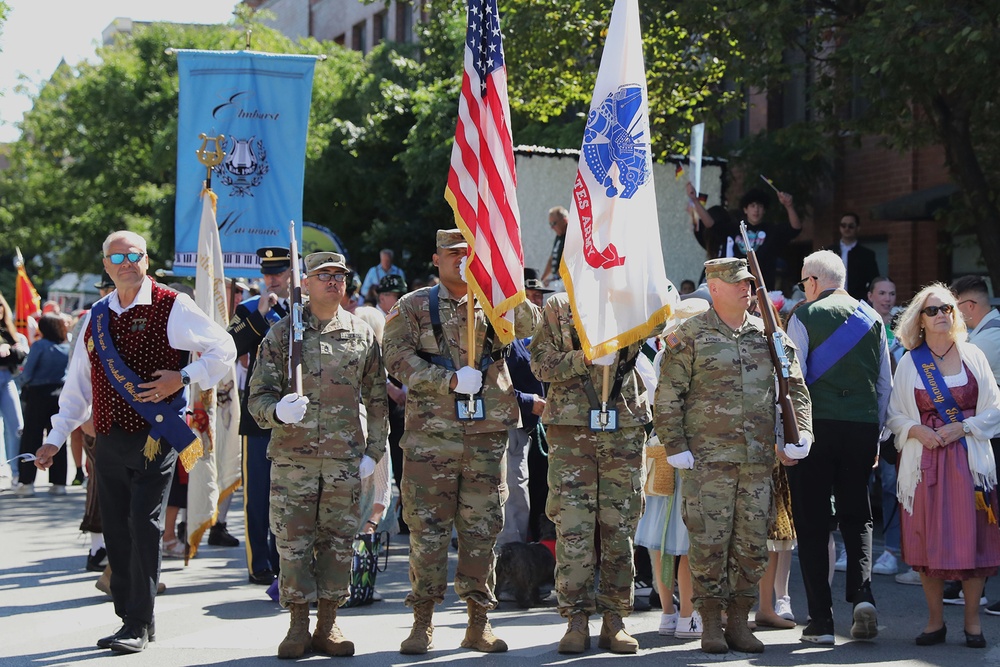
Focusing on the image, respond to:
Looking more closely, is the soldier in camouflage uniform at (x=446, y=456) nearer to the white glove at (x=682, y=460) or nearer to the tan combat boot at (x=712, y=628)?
the white glove at (x=682, y=460)

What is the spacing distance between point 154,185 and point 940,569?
32109 mm

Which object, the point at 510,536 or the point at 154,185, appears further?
the point at 154,185

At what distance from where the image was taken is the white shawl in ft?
24.7

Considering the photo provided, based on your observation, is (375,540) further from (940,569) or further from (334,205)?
(334,205)

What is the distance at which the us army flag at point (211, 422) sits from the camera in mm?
10039

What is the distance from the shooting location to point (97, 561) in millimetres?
9859

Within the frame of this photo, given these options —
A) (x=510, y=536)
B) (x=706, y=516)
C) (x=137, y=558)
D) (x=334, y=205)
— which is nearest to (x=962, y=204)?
(x=510, y=536)

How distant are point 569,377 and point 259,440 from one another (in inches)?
118

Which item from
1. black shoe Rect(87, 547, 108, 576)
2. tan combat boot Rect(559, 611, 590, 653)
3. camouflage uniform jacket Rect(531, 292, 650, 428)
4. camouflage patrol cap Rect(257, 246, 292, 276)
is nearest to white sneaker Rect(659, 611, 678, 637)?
tan combat boot Rect(559, 611, 590, 653)

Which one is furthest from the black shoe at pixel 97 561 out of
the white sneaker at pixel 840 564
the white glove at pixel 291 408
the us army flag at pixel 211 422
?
the white sneaker at pixel 840 564

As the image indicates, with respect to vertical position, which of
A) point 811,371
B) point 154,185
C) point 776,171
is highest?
point 154,185

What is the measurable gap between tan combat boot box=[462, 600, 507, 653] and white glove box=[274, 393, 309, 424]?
1.43 meters

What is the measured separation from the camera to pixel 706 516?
706 cm

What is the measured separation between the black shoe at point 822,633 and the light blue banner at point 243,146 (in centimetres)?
591
